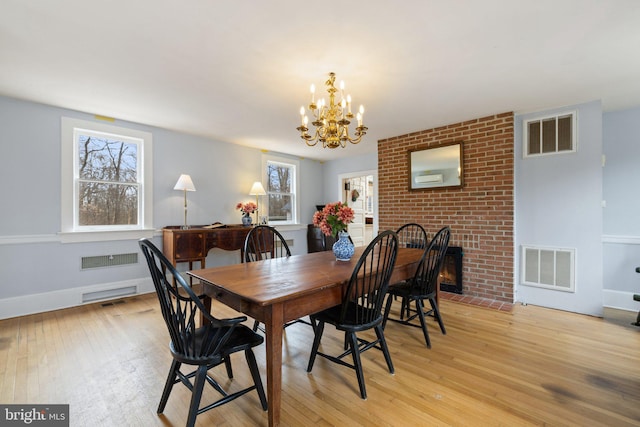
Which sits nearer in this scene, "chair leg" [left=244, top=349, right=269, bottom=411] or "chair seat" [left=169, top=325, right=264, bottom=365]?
"chair seat" [left=169, top=325, right=264, bottom=365]

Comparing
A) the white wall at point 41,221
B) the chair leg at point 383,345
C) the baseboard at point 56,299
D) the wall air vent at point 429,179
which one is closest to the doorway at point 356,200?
the wall air vent at point 429,179

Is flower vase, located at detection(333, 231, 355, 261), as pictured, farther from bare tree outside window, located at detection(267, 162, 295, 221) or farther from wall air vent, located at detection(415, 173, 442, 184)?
bare tree outside window, located at detection(267, 162, 295, 221)

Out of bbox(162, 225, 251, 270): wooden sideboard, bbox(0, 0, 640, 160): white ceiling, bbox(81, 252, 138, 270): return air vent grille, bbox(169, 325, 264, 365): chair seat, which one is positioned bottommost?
bbox(169, 325, 264, 365): chair seat

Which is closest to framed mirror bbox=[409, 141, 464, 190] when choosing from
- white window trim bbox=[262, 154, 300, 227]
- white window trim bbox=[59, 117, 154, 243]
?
white window trim bbox=[262, 154, 300, 227]

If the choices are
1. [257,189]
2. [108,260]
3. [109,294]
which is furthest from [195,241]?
[257,189]

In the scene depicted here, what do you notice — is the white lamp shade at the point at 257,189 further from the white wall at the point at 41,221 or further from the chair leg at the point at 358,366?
the chair leg at the point at 358,366

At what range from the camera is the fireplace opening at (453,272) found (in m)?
3.86

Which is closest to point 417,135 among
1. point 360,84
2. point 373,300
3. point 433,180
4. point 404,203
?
point 433,180

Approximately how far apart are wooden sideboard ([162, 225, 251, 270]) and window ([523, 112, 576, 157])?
411 cm

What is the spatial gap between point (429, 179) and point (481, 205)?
796 millimetres

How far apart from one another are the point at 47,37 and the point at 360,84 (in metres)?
2.41

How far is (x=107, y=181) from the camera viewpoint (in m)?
3.76

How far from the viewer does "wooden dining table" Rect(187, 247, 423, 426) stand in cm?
140

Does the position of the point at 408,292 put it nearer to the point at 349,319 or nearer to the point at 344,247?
the point at 344,247
